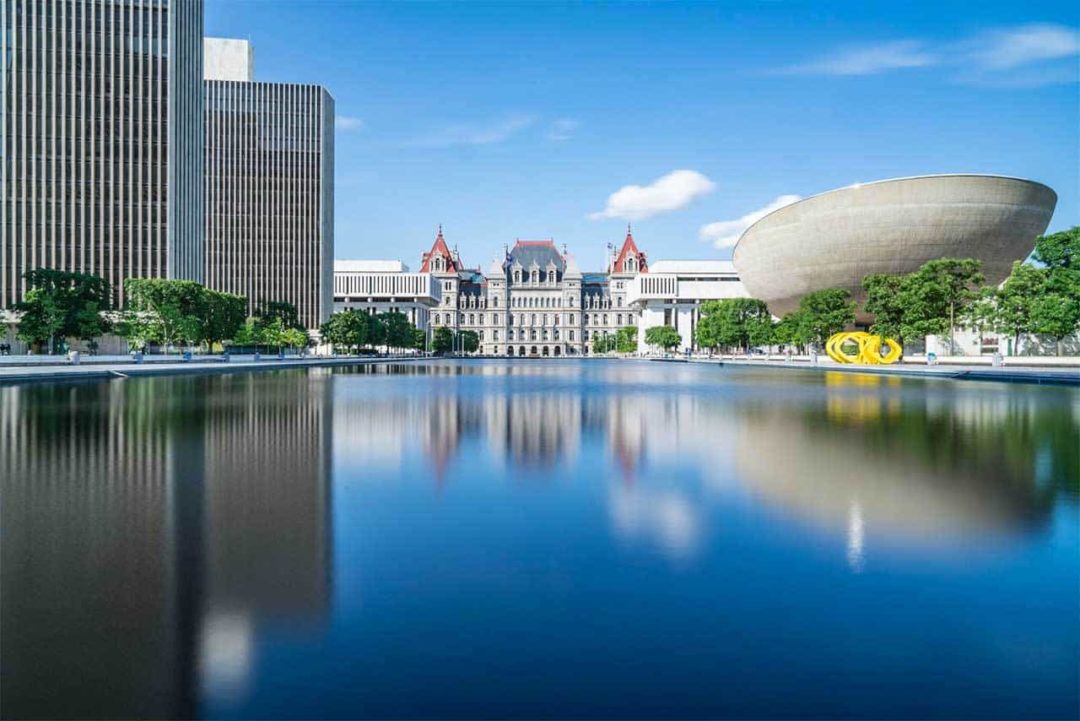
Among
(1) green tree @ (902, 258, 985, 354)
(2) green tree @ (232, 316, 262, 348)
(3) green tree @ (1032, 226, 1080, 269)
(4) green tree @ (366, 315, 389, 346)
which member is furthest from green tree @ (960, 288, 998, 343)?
(4) green tree @ (366, 315, 389, 346)

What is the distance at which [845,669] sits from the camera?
391 centimetres

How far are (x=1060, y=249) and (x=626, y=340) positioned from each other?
103165mm

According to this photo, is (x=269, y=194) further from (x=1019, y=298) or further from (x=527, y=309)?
(x=1019, y=298)

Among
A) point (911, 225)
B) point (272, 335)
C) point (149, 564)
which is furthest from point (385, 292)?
point (149, 564)

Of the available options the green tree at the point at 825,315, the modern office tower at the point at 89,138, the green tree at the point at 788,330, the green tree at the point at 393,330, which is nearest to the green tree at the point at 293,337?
the modern office tower at the point at 89,138

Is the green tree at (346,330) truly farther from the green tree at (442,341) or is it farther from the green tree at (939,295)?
the green tree at (939,295)

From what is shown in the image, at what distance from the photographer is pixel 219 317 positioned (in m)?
64.8

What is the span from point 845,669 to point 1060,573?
8.84ft

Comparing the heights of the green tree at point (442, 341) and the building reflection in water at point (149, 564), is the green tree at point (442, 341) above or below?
above

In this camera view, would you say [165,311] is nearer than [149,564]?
No

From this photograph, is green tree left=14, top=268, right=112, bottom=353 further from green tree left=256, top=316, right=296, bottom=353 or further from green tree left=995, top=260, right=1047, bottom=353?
green tree left=995, top=260, right=1047, bottom=353

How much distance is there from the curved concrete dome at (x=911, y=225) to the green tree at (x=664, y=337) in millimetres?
36287

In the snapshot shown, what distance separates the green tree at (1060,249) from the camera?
49.5m

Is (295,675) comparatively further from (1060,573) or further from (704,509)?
(1060,573)
